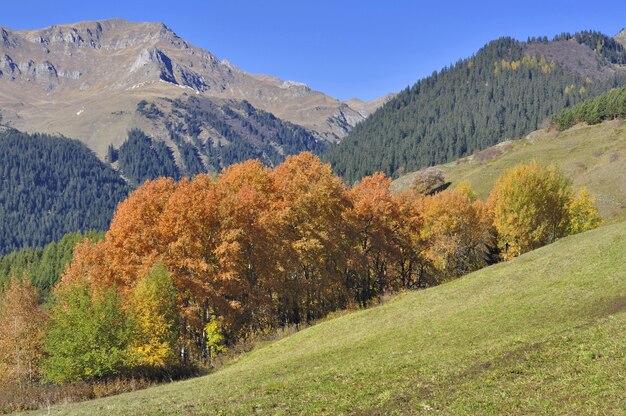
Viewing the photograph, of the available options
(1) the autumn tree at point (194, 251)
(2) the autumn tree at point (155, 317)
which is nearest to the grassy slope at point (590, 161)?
(1) the autumn tree at point (194, 251)

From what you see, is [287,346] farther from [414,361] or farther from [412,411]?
[412,411]

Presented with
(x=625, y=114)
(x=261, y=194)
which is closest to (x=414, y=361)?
(x=261, y=194)

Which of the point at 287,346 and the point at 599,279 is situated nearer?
the point at 599,279

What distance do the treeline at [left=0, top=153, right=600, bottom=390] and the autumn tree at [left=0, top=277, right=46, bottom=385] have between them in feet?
0.81

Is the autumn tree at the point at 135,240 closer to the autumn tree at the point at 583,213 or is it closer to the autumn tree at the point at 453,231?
the autumn tree at the point at 453,231

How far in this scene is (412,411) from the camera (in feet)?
59.5

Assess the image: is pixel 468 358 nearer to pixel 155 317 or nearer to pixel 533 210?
pixel 155 317

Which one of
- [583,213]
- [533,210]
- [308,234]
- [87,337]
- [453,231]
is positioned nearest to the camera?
[87,337]

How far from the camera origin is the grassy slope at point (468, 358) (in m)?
18.3

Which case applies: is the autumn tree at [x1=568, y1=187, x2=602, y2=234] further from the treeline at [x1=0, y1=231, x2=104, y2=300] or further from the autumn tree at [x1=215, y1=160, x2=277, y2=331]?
the treeline at [x1=0, y1=231, x2=104, y2=300]

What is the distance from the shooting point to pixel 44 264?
17675cm

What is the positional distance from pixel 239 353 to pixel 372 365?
97.9 feet

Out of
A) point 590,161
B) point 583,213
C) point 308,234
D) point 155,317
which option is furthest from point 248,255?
point 590,161

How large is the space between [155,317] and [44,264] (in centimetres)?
14512
